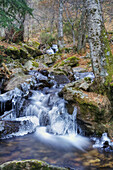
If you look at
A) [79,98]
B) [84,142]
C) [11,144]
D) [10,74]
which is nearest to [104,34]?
[79,98]

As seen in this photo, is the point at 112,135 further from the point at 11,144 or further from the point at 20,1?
the point at 20,1

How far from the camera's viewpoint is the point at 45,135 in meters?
4.91

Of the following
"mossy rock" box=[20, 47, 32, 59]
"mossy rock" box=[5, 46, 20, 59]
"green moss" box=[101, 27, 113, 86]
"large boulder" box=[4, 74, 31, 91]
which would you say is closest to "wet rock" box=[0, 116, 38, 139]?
"large boulder" box=[4, 74, 31, 91]

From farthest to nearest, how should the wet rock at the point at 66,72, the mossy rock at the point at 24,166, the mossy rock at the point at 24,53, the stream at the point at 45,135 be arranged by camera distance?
the mossy rock at the point at 24,53 → the wet rock at the point at 66,72 → the stream at the point at 45,135 → the mossy rock at the point at 24,166

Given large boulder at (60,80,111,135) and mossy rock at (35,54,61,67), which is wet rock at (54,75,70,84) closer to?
mossy rock at (35,54,61,67)

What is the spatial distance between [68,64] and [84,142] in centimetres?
752

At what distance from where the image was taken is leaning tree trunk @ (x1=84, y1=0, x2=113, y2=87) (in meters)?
4.39

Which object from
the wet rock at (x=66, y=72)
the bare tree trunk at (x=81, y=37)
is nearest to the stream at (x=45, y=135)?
the wet rock at (x=66, y=72)

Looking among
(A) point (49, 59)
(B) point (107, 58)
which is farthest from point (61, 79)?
(B) point (107, 58)

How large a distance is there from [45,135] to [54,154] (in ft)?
4.23

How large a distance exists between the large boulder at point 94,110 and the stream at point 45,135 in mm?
249

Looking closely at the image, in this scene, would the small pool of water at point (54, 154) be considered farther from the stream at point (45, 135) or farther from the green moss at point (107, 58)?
the green moss at point (107, 58)

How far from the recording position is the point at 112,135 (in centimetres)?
412

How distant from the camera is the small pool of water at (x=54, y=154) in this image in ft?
10.5
